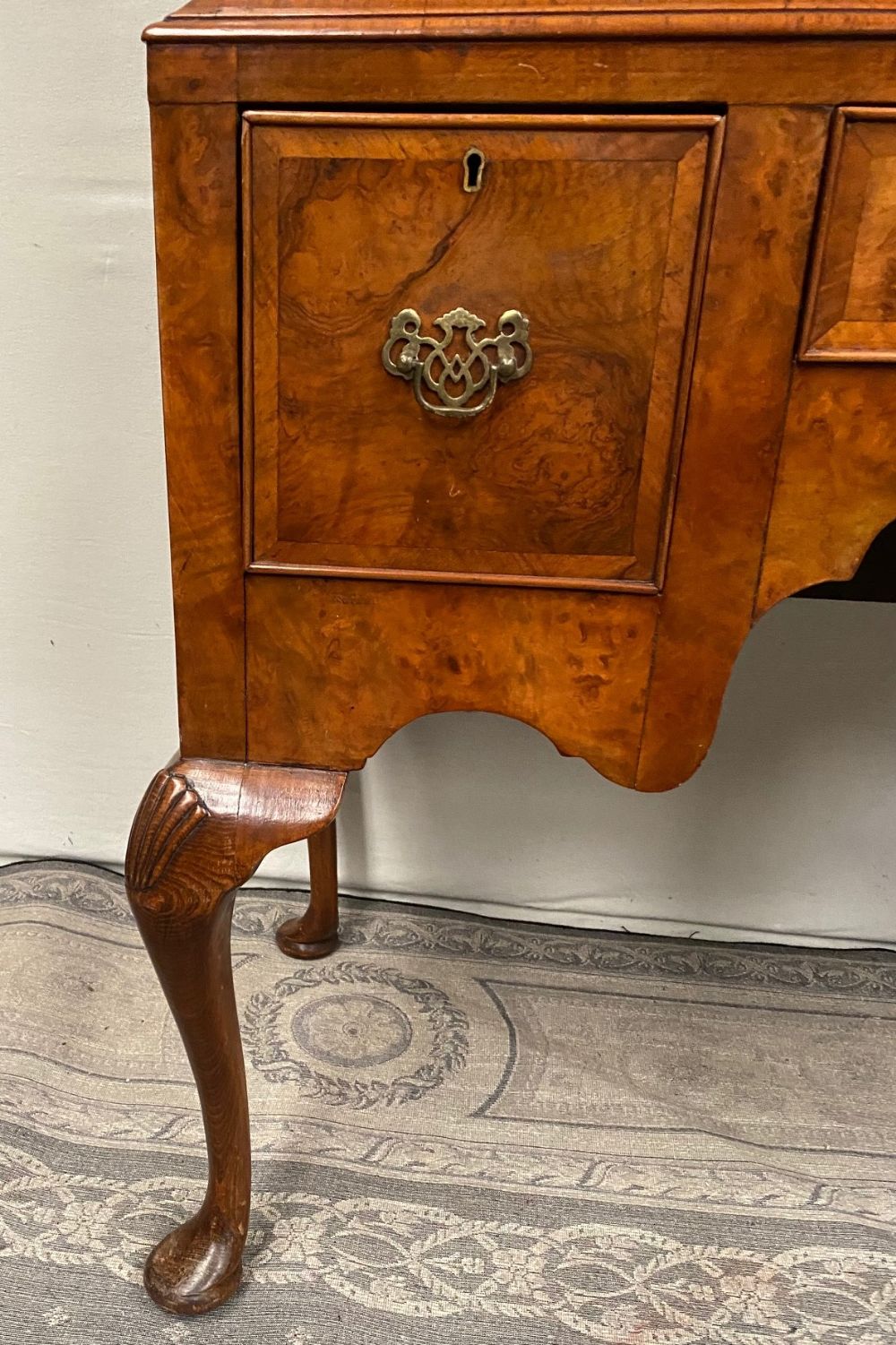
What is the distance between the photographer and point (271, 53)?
0.50 meters

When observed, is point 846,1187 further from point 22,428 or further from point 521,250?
point 22,428

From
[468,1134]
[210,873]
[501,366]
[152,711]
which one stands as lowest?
[468,1134]

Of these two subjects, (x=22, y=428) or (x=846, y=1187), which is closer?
(x=846, y=1187)

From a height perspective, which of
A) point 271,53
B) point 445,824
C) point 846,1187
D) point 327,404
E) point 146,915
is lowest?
point 846,1187

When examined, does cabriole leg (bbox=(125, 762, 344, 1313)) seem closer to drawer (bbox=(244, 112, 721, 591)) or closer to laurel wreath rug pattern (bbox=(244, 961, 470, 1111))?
drawer (bbox=(244, 112, 721, 591))

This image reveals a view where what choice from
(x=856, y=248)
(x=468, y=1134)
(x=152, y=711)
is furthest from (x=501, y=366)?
(x=152, y=711)

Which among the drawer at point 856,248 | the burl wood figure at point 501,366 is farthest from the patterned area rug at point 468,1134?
the drawer at point 856,248

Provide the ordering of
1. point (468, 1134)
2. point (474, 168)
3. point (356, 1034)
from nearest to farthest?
point (474, 168) → point (468, 1134) → point (356, 1034)

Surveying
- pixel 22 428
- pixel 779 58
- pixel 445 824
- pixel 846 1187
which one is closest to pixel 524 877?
pixel 445 824

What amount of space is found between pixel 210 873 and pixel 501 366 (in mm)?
362

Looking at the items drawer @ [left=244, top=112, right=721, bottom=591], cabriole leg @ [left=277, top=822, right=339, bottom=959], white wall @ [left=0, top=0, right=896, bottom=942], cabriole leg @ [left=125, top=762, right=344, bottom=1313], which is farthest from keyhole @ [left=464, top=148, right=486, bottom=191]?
cabriole leg @ [left=277, top=822, right=339, bottom=959]

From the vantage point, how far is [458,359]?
54cm

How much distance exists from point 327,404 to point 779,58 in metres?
0.28

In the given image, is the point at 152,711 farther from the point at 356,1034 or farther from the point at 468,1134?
the point at 468,1134
